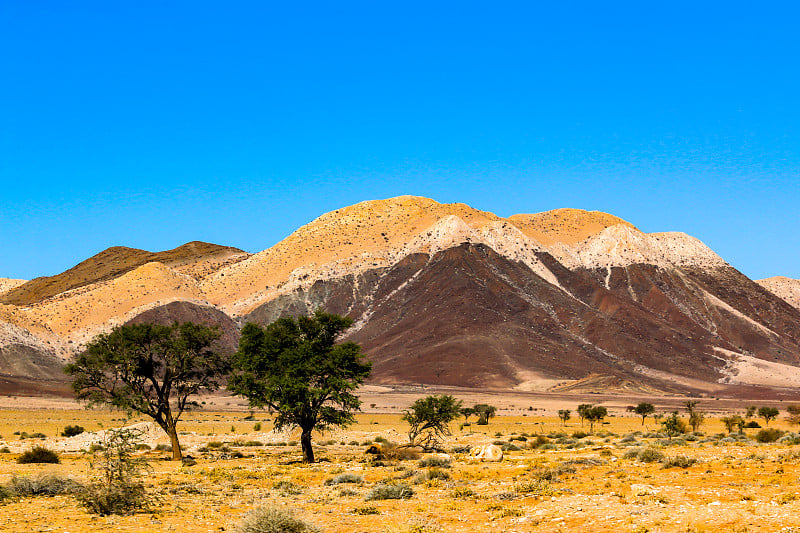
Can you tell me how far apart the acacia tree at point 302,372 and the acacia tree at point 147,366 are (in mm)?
1895

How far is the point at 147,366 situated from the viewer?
123 feet

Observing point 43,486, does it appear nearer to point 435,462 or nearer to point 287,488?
point 287,488

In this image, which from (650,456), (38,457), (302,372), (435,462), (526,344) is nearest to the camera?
(650,456)

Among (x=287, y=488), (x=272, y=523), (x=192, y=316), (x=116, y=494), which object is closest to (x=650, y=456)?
(x=287, y=488)

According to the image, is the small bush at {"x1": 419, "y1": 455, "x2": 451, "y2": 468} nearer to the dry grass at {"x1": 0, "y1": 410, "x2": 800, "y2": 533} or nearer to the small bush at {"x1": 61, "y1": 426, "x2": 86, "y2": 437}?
the dry grass at {"x1": 0, "y1": 410, "x2": 800, "y2": 533}

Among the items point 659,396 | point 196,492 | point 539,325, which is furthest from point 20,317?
point 196,492

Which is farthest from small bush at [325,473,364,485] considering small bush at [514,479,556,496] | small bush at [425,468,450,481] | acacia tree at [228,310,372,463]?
acacia tree at [228,310,372,463]

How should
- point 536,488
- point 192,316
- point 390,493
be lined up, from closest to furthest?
point 536,488
point 390,493
point 192,316

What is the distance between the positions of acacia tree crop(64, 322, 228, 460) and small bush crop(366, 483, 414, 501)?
1675 centimetres

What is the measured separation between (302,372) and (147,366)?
8.06 meters

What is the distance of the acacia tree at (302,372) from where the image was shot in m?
36.2

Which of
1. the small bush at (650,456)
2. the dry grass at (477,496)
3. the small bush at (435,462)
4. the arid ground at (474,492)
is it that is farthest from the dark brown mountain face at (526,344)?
the small bush at (650,456)

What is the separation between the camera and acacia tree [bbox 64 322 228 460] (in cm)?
3694

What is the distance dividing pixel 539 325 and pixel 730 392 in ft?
159
